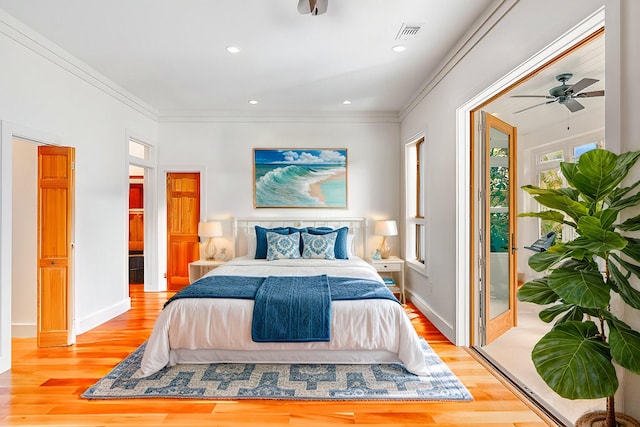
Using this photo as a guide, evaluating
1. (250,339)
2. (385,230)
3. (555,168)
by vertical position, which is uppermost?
(555,168)

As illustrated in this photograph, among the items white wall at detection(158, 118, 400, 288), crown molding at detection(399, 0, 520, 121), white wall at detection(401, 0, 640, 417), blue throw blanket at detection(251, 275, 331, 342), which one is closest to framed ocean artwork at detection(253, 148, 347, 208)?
white wall at detection(158, 118, 400, 288)

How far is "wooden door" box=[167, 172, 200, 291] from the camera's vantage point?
5.56 metres

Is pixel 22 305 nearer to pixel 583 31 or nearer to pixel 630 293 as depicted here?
pixel 630 293

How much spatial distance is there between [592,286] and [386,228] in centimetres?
374

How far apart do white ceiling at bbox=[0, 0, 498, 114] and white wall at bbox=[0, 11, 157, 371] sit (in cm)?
21

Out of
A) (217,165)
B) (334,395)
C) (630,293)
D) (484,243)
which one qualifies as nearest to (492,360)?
(484,243)

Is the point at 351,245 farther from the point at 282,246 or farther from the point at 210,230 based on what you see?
the point at 210,230

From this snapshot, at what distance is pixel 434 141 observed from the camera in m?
4.02

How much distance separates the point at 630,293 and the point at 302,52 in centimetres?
305

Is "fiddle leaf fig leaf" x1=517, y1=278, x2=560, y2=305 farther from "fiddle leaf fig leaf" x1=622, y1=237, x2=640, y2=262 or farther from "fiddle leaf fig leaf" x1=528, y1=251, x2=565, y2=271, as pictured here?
"fiddle leaf fig leaf" x1=622, y1=237, x2=640, y2=262

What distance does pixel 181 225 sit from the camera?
18.4ft

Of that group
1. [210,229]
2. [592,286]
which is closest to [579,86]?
[592,286]

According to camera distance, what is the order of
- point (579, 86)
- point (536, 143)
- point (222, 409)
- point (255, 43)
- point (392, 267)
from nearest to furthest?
point (222, 409) < point (579, 86) < point (255, 43) < point (392, 267) < point (536, 143)

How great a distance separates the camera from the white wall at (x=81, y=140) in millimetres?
2910
